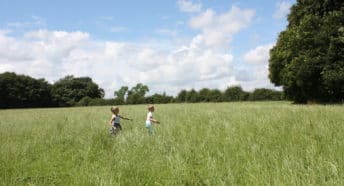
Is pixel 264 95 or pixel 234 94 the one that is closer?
pixel 264 95

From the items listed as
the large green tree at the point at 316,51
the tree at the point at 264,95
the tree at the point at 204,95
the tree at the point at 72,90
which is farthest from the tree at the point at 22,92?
the large green tree at the point at 316,51

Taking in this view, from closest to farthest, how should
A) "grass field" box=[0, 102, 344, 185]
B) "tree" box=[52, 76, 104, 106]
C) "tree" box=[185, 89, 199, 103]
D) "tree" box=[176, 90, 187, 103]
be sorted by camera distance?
"grass field" box=[0, 102, 344, 185]
"tree" box=[185, 89, 199, 103]
"tree" box=[176, 90, 187, 103]
"tree" box=[52, 76, 104, 106]

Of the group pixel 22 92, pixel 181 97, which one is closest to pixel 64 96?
pixel 22 92

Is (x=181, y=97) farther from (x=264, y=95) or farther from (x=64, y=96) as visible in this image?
(x=64, y=96)

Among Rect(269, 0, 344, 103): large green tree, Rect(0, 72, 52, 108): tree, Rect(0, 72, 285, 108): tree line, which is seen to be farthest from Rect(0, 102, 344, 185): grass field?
Rect(0, 72, 52, 108): tree

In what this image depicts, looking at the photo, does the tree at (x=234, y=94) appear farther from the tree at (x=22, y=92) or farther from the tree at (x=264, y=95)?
the tree at (x=22, y=92)

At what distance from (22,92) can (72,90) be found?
20.9m

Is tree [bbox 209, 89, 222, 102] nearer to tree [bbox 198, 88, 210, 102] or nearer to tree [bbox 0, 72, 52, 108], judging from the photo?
tree [bbox 198, 88, 210, 102]

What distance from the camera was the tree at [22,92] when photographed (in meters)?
74.4

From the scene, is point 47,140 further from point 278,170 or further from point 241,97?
point 241,97

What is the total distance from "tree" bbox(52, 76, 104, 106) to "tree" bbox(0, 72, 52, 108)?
5651mm

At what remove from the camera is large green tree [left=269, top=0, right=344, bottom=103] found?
26125 mm

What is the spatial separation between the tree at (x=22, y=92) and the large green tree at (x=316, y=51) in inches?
2372

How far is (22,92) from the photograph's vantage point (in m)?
77.2
